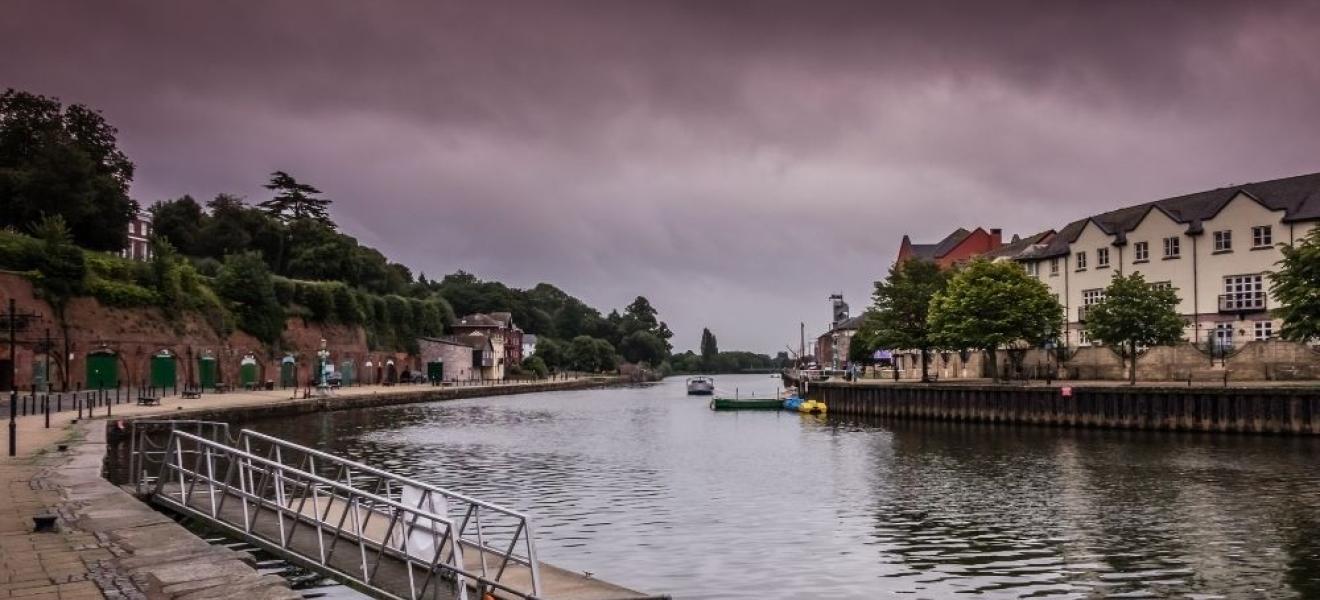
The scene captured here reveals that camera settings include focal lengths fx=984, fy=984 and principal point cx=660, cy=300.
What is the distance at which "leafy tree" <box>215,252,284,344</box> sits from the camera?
3937 inches

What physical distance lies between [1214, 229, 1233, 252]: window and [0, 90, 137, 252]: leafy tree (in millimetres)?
91670

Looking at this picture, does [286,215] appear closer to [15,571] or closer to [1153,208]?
[1153,208]

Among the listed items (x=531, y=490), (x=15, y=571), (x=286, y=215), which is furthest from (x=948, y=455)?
(x=286, y=215)

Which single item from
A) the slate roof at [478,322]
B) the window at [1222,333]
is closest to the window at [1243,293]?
the window at [1222,333]

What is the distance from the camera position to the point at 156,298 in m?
85.5

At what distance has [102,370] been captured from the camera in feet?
254

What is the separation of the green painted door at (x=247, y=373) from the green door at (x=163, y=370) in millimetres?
12512

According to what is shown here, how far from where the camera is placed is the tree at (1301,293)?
53281 mm

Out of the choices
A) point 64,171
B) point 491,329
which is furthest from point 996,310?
point 491,329

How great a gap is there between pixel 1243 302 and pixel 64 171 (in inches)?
3839

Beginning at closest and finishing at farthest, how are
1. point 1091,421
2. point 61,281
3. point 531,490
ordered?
point 531,490, point 1091,421, point 61,281

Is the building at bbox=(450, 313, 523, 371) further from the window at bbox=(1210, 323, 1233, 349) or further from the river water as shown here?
the window at bbox=(1210, 323, 1233, 349)

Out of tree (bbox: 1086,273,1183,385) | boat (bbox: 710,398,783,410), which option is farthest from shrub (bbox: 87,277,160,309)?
tree (bbox: 1086,273,1183,385)

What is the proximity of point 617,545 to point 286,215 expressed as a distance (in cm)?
14062
